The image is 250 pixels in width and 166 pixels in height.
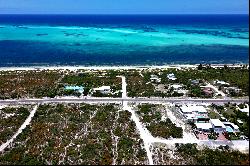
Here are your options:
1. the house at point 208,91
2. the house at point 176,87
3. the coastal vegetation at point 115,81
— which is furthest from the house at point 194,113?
the house at point 176,87

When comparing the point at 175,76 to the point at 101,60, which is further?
the point at 101,60

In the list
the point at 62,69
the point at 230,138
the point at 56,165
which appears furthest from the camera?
the point at 62,69

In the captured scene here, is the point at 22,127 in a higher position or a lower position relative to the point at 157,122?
higher

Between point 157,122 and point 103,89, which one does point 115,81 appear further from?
point 157,122

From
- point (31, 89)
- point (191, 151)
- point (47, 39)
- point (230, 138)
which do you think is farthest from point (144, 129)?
point (47, 39)

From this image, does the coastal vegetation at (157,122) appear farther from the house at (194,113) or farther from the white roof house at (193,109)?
the white roof house at (193,109)

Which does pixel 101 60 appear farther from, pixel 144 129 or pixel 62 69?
pixel 144 129

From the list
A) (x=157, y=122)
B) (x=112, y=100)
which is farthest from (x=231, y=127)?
(x=112, y=100)

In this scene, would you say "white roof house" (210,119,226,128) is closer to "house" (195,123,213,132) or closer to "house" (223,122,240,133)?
"house" (195,123,213,132)
